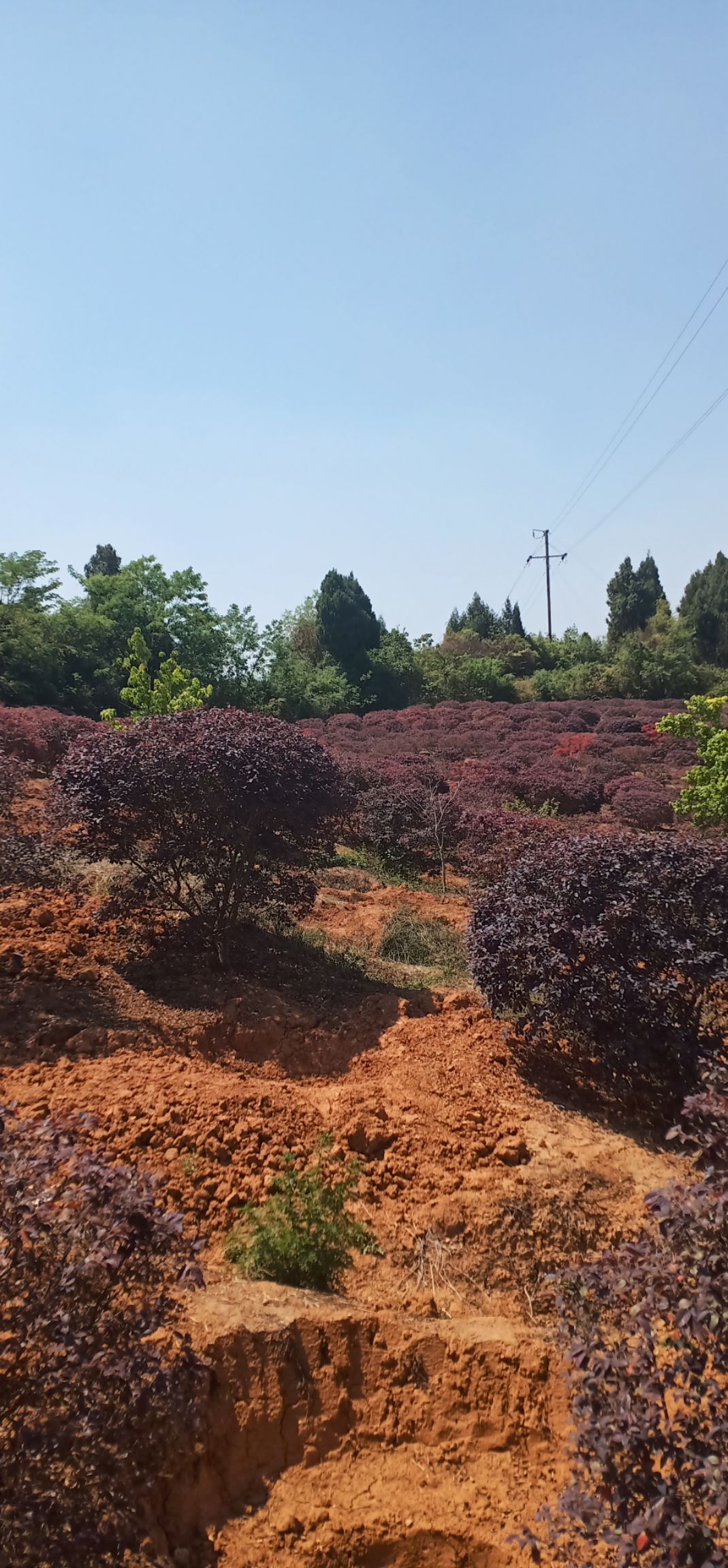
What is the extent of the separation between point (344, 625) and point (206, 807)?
1129 inches

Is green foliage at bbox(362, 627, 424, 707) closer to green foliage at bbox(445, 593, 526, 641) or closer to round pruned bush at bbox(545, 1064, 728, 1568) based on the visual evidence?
green foliage at bbox(445, 593, 526, 641)

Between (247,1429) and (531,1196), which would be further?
(531,1196)

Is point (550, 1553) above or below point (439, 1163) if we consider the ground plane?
below

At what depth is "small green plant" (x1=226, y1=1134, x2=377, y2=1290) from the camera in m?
3.24

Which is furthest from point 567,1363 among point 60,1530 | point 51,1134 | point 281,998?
point 281,998

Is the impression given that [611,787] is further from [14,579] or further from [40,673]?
[14,579]

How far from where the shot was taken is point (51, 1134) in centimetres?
234

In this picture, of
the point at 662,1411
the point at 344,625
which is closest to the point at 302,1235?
the point at 662,1411

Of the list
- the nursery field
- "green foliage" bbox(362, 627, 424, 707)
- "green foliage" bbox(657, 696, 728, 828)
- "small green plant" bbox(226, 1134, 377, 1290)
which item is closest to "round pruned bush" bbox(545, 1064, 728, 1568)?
the nursery field

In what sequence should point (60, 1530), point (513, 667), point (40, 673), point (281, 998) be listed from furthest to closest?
point (513, 667)
point (40, 673)
point (281, 998)
point (60, 1530)

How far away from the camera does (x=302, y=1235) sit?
3.33 meters

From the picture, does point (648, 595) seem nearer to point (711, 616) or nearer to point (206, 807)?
point (711, 616)

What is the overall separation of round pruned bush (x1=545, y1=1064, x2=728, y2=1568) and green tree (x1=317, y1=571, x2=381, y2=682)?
31430 mm

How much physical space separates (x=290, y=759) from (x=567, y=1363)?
4.27 m
